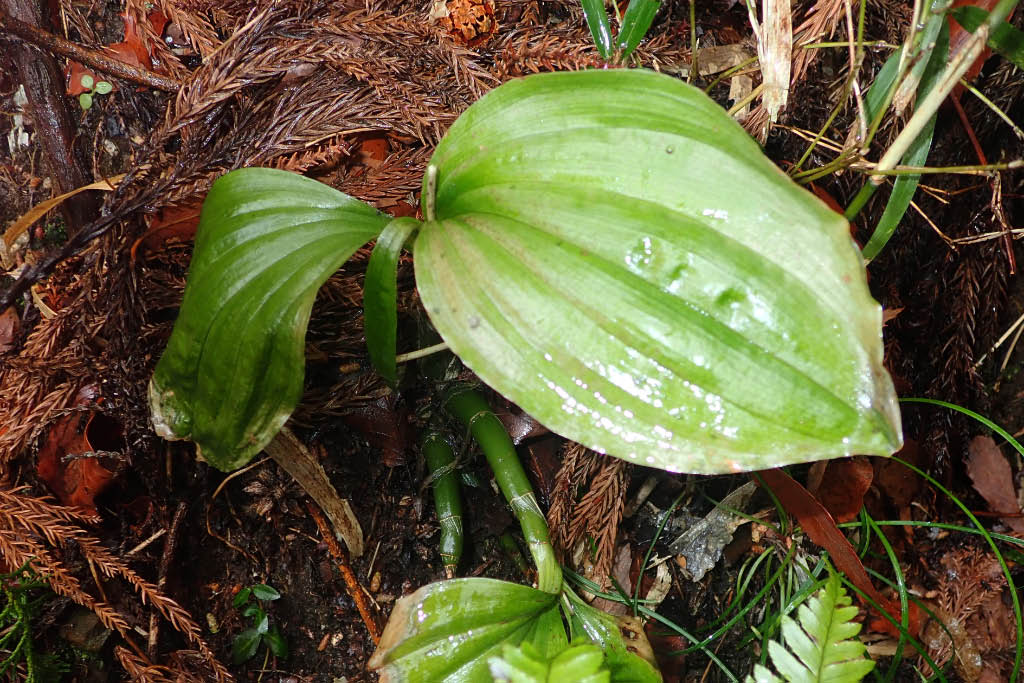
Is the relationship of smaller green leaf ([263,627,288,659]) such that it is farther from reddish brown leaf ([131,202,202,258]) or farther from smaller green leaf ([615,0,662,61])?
smaller green leaf ([615,0,662,61])

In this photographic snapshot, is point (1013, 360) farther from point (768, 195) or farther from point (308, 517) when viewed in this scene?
point (308, 517)

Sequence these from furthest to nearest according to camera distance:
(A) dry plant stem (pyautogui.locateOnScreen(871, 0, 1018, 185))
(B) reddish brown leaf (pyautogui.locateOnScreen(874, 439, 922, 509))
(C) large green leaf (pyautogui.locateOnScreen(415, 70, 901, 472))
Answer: (B) reddish brown leaf (pyautogui.locateOnScreen(874, 439, 922, 509)), (A) dry plant stem (pyautogui.locateOnScreen(871, 0, 1018, 185)), (C) large green leaf (pyautogui.locateOnScreen(415, 70, 901, 472))

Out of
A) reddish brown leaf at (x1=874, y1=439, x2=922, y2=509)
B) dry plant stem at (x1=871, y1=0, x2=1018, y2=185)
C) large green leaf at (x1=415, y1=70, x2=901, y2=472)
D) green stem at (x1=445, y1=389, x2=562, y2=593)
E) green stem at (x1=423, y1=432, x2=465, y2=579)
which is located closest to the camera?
large green leaf at (x1=415, y1=70, x2=901, y2=472)

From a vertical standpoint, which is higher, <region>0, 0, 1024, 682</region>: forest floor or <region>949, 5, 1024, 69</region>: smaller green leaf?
<region>949, 5, 1024, 69</region>: smaller green leaf

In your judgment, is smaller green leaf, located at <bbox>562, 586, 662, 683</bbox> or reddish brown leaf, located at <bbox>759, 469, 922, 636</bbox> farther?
reddish brown leaf, located at <bbox>759, 469, 922, 636</bbox>

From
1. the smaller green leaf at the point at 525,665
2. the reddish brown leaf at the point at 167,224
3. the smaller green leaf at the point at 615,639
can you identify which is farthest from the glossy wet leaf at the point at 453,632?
the reddish brown leaf at the point at 167,224

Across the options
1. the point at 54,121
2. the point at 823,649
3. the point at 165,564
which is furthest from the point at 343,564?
the point at 54,121

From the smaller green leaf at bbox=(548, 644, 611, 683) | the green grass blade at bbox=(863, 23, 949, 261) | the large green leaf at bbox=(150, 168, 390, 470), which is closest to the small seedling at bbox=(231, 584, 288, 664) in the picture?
the large green leaf at bbox=(150, 168, 390, 470)

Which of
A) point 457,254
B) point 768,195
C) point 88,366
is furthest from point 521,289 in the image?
point 88,366
